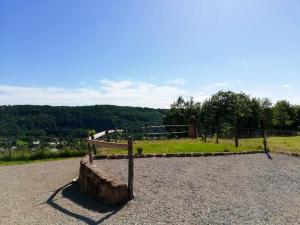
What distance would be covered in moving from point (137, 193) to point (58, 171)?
24.9 ft

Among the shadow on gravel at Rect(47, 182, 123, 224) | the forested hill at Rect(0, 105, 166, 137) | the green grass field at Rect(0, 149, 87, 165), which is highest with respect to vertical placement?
the forested hill at Rect(0, 105, 166, 137)

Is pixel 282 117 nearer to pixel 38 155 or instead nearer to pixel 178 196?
pixel 38 155

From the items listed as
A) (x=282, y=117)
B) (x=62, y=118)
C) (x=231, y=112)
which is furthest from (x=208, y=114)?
(x=62, y=118)

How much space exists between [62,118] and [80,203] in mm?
47875

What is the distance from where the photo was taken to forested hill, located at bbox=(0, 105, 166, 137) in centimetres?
5091

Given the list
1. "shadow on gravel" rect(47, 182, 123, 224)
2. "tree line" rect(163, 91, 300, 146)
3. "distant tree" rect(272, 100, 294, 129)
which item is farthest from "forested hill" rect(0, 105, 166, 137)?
"shadow on gravel" rect(47, 182, 123, 224)

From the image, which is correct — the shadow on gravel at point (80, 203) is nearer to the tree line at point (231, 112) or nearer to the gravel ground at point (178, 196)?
the gravel ground at point (178, 196)

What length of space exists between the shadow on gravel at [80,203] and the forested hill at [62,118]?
37.1 meters

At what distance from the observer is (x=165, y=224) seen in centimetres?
665

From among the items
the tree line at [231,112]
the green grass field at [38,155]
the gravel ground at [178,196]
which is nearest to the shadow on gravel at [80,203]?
the gravel ground at [178,196]

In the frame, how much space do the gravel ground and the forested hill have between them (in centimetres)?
3611

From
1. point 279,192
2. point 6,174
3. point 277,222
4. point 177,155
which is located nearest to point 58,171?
point 6,174

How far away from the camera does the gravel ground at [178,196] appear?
7.11 m

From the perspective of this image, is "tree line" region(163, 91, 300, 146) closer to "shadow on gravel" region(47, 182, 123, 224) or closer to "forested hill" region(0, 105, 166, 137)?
"forested hill" region(0, 105, 166, 137)
